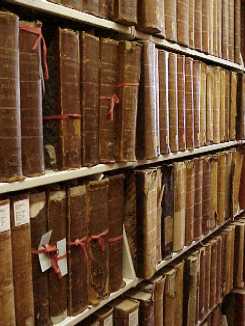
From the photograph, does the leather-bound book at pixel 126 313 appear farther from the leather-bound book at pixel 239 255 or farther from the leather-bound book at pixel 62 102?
the leather-bound book at pixel 239 255

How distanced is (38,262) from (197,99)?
96cm

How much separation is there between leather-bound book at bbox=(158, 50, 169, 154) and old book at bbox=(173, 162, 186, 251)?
14cm

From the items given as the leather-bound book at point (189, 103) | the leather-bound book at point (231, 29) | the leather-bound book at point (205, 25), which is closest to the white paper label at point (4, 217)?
the leather-bound book at point (189, 103)

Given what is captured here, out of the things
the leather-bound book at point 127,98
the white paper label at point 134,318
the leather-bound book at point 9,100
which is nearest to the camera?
the leather-bound book at point 9,100

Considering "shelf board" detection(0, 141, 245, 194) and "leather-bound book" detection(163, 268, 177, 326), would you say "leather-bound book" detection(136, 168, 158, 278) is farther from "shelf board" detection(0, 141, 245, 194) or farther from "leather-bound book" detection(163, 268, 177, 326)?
"leather-bound book" detection(163, 268, 177, 326)

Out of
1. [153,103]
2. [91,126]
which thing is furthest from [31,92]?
[153,103]

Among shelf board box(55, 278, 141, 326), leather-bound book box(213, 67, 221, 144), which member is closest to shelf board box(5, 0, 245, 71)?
leather-bound book box(213, 67, 221, 144)

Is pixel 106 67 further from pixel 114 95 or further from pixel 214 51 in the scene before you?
pixel 214 51

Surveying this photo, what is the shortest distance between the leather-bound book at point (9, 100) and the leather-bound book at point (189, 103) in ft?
2.76

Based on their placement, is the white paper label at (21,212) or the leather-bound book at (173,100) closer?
the white paper label at (21,212)

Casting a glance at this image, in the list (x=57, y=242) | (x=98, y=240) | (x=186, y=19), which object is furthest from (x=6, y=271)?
(x=186, y=19)

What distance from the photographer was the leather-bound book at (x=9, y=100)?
839 mm

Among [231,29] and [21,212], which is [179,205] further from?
[231,29]

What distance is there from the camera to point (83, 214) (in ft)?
3.55
